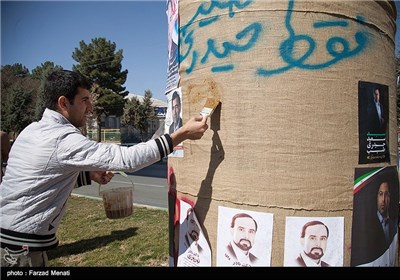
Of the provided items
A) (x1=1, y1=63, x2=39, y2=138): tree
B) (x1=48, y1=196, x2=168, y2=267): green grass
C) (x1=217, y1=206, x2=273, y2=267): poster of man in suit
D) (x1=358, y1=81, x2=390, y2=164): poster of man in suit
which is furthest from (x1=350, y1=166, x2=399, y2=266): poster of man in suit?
(x1=1, y1=63, x2=39, y2=138): tree

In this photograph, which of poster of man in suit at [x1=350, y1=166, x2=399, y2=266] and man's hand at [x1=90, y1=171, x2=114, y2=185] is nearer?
poster of man in suit at [x1=350, y1=166, x2=399, y2=266]

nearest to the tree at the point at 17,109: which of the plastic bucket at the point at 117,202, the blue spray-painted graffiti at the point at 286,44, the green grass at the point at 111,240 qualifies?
the green grass at the point at 111,240

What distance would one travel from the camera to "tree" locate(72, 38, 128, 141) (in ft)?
136

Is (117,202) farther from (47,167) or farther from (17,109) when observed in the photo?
(17,109)

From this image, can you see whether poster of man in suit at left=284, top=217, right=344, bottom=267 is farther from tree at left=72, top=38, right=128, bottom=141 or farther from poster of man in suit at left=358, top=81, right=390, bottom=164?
tree at left=72, top=38, right=128, bottom=141

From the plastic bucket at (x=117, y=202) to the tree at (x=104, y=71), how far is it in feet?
126

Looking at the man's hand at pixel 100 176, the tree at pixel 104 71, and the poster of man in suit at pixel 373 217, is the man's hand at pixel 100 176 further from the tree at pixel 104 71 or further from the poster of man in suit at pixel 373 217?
the tree at pixel 104 71

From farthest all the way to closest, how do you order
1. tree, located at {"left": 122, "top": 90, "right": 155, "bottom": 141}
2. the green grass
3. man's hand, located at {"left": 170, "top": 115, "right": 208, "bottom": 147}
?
tree, located at {"left": 122, "top": 90, "right": 155, "bottom": 141} → the green grass → man's hand, located at {"left": 170, "top": 115, "right": 208, "bottom": 147}

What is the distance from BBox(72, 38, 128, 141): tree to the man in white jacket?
3976cm

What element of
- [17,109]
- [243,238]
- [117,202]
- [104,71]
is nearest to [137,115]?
[104,71]

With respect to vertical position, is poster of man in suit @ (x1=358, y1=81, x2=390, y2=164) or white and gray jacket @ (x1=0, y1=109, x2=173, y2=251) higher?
poster of man in suit @ (x1=358, y1=81, x2=390, y2=164)

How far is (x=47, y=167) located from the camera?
1.89 meters

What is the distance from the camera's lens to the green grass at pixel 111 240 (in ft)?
15.2

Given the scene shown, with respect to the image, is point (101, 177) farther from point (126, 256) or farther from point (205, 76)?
point (126, 256)
